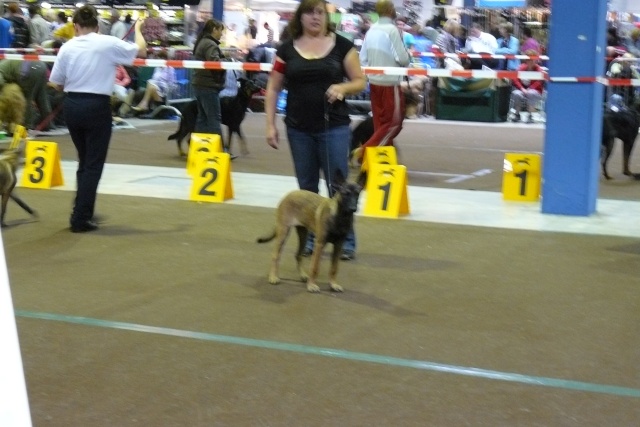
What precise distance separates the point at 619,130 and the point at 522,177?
2.29 metres

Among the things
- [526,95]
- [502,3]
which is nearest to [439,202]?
[526,95]

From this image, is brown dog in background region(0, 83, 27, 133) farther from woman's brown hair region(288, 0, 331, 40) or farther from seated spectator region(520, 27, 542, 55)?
seated spectator region(520, 27, 542, 55)

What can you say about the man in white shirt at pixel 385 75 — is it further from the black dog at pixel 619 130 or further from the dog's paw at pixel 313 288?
the dog's paw at pixel 313 288

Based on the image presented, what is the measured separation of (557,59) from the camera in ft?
27.8

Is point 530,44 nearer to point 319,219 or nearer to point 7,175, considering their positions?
point 7,175

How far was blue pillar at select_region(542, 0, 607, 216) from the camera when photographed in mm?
8367

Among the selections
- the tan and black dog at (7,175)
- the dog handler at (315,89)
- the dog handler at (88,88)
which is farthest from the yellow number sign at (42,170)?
the dog handler at (315,89)

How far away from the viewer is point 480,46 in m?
21.4

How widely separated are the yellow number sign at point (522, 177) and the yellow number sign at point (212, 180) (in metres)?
2.70

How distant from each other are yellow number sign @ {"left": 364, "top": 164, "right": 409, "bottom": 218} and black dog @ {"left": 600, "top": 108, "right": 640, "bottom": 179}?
3402 millimetres

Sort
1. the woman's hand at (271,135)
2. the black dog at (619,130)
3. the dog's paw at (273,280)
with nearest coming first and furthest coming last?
the dog's paw at (273,280) → the woman's hand at (271,135) → the black dog at (619,130)

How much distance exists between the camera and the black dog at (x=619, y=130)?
11.0 m

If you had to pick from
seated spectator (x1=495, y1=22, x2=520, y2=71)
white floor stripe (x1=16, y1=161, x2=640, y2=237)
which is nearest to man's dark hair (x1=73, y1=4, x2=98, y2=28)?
white floor stripe (x1=16, y1=161, x2=640, y2=237)

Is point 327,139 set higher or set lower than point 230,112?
higher
